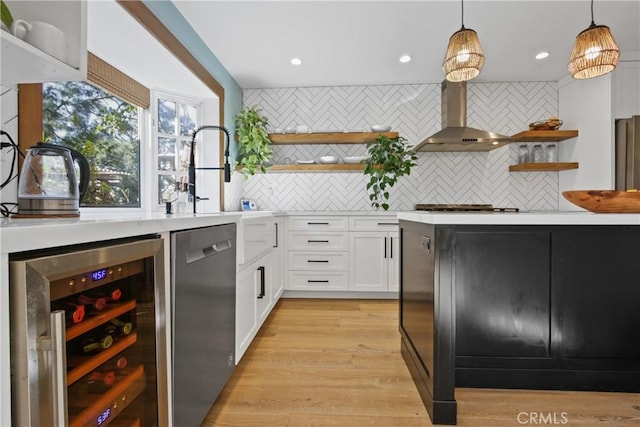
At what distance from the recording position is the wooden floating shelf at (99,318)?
738mm

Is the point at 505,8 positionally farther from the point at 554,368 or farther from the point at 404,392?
the point at 404,392

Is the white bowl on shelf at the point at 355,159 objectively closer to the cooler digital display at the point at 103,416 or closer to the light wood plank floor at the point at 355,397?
the light wood plank floor at the point at 355,397

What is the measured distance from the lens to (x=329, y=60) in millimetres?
3607

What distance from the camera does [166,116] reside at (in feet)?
10.4

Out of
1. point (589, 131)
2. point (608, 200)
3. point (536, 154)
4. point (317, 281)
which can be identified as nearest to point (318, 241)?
point (317, 281)

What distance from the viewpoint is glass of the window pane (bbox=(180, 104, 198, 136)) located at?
332cm

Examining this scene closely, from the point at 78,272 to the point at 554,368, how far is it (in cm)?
209

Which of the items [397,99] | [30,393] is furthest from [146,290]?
[397,99]

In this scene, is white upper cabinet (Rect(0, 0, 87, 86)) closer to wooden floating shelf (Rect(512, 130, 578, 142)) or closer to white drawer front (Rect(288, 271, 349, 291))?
white drawer front (Rect(288, 271, 349, 291))

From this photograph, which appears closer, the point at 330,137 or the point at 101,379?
the point at 101,379

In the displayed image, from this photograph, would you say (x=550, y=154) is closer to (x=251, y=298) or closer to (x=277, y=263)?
(x=277, y=263)

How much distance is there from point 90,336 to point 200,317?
0.53 metres

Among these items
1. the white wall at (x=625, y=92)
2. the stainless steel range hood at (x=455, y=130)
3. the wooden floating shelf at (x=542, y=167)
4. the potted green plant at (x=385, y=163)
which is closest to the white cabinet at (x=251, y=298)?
the potted green plant at (x=385, y=163)

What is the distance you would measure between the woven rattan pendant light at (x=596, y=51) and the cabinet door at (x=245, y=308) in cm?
256
